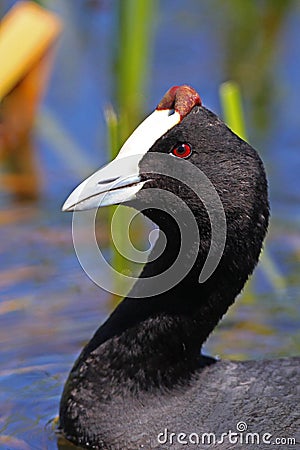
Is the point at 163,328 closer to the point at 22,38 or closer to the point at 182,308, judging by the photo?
the point at 182,308

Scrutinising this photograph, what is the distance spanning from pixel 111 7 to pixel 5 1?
90cm

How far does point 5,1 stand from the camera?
341 inches

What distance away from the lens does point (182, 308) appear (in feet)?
14.3

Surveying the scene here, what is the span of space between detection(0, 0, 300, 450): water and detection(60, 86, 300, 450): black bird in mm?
354

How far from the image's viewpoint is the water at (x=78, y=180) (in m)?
5.20

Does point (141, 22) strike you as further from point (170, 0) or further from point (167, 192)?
point (170, 0)

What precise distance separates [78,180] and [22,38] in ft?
2.77
